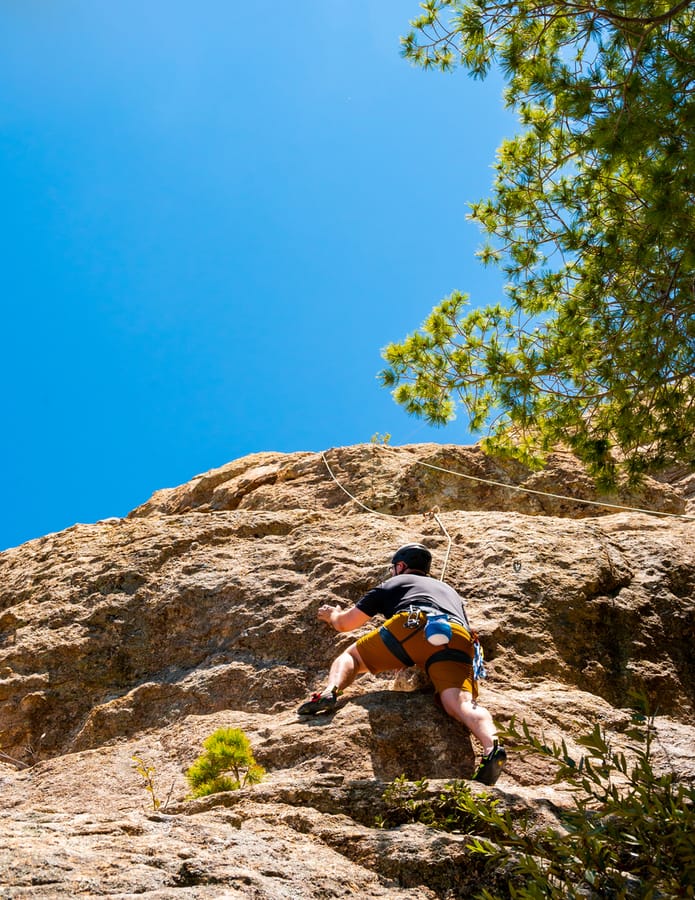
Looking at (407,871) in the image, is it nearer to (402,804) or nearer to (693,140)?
(402,804)

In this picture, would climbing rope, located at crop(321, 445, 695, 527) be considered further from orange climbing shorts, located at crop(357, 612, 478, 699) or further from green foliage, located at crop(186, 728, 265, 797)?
green foliage, located at crop(186, 728, 265, 797)

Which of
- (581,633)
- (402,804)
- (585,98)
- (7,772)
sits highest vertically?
(585,98)

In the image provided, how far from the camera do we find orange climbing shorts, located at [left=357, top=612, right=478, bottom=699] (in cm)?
416

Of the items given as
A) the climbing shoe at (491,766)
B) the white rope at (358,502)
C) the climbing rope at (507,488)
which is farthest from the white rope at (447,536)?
the climbing shoe at (491,766)

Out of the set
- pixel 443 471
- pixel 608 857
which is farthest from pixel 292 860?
pixel 443 471

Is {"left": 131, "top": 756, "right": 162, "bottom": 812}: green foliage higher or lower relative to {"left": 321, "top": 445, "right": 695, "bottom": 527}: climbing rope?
lower

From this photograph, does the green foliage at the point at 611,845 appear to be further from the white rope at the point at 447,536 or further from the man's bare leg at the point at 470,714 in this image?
the white rope at the point at 447,536

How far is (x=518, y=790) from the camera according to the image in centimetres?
344

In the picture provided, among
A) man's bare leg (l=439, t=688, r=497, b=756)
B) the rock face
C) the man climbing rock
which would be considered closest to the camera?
the rock face

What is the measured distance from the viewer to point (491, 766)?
356 cm

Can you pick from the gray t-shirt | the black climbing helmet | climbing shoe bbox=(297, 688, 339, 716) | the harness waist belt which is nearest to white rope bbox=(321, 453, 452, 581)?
the black climbing helmet

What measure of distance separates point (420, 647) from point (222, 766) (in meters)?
1.17

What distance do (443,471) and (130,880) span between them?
20.0 ft

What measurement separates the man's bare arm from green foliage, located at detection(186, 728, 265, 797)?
1120 mm
